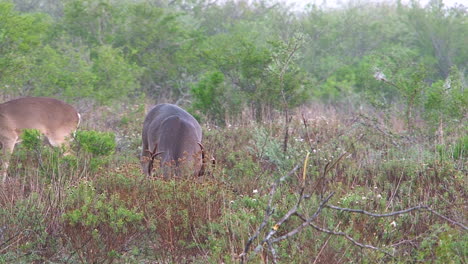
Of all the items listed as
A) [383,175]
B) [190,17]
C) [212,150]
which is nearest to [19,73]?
[212,150]

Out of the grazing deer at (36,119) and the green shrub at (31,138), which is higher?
the green shrub at (31,138)

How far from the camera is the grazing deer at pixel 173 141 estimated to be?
7.48 meters

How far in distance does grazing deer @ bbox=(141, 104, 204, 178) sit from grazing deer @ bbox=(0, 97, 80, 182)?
1.77 m

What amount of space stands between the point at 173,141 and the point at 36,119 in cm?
299

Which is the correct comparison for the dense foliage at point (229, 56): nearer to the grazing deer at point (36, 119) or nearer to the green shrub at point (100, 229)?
the grazing deer at point (36, 119)

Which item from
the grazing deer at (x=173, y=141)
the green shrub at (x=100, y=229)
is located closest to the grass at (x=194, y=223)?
the green shrub at (x=100, y=229)

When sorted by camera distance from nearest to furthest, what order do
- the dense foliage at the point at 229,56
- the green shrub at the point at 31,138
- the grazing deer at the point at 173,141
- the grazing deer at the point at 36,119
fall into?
the grazing deer at the point at 173,141 → the green shrub at the point at 31,138 → the grazing deer at the point at 36,119 → the dense foliage at the point at 229,56

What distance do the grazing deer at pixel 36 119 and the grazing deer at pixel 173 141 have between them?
1.77 m

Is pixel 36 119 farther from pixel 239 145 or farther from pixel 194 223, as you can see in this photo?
pixel 194 223

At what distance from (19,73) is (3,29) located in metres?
0.85

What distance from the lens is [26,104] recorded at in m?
10.2

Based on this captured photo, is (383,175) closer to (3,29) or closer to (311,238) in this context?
(311,238)

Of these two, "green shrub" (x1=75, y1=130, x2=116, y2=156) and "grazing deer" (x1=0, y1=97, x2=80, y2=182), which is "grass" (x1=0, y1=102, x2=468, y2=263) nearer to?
"green shrub" (x1=75, y1=130, x2=116, y2=156)

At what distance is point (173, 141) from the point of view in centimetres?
807
